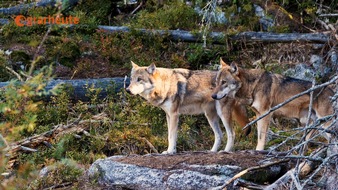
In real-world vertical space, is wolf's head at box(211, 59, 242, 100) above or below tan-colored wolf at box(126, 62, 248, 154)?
above

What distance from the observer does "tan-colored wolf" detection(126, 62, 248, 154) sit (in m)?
10.8

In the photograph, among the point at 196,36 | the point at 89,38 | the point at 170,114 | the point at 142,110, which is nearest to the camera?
the point at 170,114

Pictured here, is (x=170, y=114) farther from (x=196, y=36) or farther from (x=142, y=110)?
(x=196, y=36)

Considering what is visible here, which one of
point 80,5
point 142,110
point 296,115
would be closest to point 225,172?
point 296,115

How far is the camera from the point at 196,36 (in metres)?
14.3

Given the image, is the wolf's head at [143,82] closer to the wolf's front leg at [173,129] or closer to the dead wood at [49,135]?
the wolf's front leg at [173,129]

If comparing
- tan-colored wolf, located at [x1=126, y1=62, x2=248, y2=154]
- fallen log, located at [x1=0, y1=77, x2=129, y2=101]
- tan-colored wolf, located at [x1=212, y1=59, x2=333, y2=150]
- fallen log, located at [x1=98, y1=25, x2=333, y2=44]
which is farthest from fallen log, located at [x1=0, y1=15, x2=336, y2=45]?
tan-colored wolf, located at [x1=126, y1=62, x2=248, y2=154]

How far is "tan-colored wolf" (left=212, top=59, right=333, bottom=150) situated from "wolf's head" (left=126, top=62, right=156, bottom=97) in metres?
1.09

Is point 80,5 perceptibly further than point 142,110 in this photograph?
Yes

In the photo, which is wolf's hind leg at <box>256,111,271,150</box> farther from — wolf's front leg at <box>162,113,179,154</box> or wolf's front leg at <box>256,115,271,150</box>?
wolf's front leg at <box>162,113,179,154</box>

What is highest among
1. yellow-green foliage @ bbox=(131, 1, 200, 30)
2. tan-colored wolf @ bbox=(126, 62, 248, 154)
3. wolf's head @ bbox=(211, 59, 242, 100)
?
yellow-green foliage @ bbox=(131, 1, 200, 30)

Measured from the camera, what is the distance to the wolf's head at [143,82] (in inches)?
431

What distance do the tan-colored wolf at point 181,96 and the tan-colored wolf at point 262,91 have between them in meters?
0.32

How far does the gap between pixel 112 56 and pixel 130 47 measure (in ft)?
1.40
